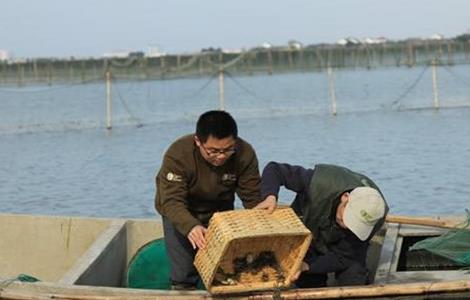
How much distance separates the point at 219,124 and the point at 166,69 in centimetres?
6709

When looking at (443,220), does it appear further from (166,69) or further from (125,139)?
(166,69)

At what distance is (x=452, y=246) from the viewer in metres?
5.30

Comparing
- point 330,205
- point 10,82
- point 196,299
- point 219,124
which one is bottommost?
point 10,82

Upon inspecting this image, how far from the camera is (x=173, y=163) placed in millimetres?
4684

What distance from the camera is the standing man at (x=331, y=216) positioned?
4.61 metres

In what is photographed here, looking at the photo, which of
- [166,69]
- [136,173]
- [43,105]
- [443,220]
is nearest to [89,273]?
[443,220]

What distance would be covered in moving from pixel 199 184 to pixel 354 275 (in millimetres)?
975

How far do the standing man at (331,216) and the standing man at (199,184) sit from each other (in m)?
0.16

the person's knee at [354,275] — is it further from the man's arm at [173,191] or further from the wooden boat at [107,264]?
the man's arm at [173,191]

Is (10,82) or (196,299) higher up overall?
(196,299)

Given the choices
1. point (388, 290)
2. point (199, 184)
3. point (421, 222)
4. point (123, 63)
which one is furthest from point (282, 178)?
point (123, 63)

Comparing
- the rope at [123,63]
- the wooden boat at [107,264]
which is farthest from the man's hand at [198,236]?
the rope at [123,63]

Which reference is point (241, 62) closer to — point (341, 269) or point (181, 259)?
point (181, 259)

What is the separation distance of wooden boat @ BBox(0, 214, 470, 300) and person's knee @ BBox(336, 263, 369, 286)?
0.11 metres
